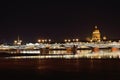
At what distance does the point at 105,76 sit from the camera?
1870 inches

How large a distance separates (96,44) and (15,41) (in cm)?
5352

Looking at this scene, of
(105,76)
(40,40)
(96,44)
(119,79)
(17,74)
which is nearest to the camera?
(119,79)

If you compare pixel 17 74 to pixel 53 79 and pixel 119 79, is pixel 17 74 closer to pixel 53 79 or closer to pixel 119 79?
pixel 53 79

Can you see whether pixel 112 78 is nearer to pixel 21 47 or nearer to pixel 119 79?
pixel 119 79

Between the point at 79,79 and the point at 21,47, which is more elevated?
the point at 21,47

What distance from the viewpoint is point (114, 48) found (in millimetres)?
135875

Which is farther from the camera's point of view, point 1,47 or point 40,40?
point 40,40

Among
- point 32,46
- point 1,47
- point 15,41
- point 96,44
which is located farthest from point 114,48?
point 15,41

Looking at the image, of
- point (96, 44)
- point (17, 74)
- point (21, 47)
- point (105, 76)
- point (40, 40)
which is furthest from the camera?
point (40, 40)

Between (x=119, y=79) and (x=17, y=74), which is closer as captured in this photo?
(x=119, y=79)

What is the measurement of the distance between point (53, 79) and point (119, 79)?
711 centimetres

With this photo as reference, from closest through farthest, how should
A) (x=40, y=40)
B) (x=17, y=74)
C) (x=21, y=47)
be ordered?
(x=17, y=74)
(x=21, y=47)
(x=40, y=40)

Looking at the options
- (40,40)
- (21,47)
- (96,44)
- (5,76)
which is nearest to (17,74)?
(5,76)

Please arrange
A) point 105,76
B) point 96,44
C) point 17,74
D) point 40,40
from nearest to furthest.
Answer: point 105,76
point 17,74
point 96,44
point 40,40
